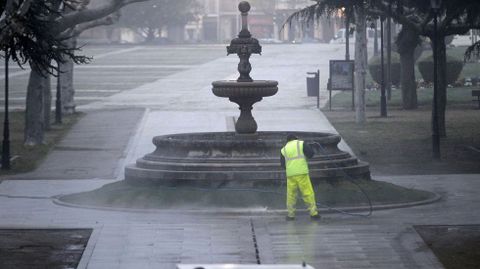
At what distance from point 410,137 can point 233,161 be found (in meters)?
15.9

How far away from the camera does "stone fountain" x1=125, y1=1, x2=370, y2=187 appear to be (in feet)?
84.7

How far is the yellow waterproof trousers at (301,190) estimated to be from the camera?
22969 mm

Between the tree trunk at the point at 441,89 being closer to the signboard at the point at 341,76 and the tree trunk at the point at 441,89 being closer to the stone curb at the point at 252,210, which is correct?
the signboard at the point at 341,76

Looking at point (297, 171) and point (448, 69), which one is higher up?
point (297, 171)

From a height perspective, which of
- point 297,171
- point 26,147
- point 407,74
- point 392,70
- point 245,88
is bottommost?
point 26,147

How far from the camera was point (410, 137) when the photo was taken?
41094 mm

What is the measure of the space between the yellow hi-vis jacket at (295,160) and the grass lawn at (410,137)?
9734 mm

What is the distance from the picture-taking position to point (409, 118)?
48.2m

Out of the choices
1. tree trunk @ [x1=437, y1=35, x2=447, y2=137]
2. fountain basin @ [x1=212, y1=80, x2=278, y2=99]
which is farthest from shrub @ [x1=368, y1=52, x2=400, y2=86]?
fountain basin @ [x1=212, y1=80, x2=278, y2=99]

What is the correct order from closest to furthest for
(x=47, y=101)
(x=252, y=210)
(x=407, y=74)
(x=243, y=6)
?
1. (x=252, y=210)
2. (x=243, y=6)
3. (x=47, y=101)
4. (x=407, y=74)

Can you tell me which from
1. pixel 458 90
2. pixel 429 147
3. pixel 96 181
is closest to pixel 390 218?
pixel 96 181

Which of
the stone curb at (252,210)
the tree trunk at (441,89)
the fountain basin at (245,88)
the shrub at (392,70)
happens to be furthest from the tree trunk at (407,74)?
the stone curb at (252,210)

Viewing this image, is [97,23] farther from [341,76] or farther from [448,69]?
[448,69]

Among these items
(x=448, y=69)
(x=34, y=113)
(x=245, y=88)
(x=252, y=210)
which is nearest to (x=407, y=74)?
(x=448, y=69)
